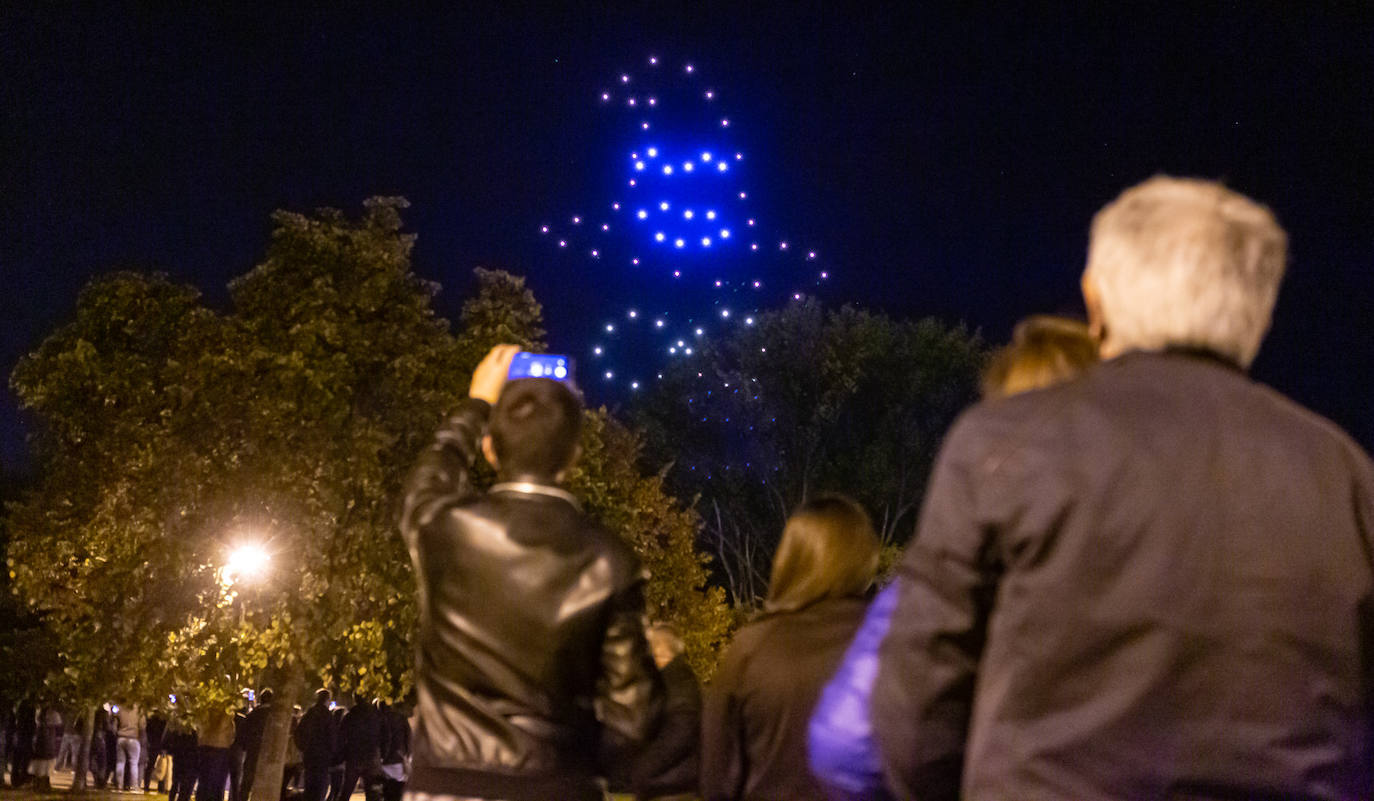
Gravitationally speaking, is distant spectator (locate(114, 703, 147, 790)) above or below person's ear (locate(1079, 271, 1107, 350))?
below

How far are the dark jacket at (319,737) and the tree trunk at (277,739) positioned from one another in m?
0.47

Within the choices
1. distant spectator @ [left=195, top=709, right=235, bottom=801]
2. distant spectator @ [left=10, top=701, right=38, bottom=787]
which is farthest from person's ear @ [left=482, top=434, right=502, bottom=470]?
distant spectator @ [left=10, top=701, right=38, bottom=787]

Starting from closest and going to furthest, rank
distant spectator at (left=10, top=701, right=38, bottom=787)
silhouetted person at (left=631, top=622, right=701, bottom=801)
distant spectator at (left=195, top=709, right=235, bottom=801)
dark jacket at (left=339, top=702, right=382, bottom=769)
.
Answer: silhouetted person at (left=631, top=622, right=701, bottom=801), distant spectator at (left=195, top=709, right=235, bottom=801), dark jacket at (left=339, top=702, right=382, bottom=769), distant spectator at (left=10, top=701, right=38, bottom=787)

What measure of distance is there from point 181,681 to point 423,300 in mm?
6194

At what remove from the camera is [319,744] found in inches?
751

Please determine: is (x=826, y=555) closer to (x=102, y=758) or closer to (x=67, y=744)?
(x=102, y=758)

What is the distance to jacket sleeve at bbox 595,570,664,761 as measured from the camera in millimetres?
3684

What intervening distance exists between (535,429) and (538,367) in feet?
1.85

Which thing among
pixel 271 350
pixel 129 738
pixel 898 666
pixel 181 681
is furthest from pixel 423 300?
pixel 898 666

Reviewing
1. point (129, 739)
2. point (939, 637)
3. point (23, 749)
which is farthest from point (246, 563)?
point (939, 637)

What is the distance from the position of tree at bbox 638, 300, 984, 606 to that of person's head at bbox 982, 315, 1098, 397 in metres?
38.5

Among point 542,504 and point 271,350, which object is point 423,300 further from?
point 542,504

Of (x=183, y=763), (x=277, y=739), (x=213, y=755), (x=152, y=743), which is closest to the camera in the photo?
(x=213, y=755)

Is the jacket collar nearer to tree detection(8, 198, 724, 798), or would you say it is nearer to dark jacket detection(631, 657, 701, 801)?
dark jacket detection(631, 657, 701, 801)
